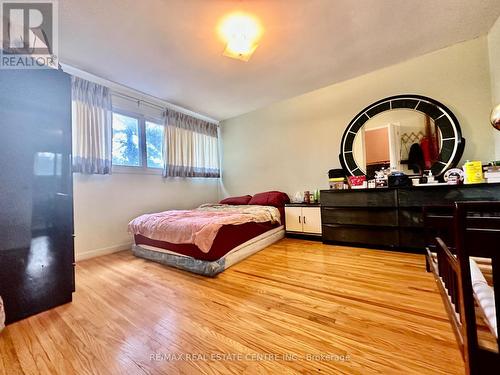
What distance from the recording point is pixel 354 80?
3174 millimetres

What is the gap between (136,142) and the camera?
11.4 ft

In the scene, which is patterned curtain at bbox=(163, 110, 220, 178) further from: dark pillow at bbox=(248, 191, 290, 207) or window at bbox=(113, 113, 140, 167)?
dark pillow at bbox=(248, 191, 290, 207)

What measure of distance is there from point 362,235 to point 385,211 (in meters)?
0.42

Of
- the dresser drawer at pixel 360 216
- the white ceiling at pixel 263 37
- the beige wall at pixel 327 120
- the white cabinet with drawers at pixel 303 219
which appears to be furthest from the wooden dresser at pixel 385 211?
the white ceiling at pixel 263 37

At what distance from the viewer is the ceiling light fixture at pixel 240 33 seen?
1981 mm

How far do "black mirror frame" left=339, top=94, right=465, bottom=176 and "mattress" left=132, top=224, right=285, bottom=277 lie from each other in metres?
1.87

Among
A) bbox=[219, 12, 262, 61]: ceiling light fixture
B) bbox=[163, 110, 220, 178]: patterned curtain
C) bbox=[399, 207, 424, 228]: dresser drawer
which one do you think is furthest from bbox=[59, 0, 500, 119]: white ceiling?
bbox=[399, 207, 424, 228]: dresser drawer

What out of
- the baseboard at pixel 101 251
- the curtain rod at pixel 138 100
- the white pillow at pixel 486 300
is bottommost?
the baseboard at pixel 101 251

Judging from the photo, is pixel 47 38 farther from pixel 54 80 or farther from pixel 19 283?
pixel 19 283

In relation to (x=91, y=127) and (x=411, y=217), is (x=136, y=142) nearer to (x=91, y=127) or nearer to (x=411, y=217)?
(x=91, y=127)

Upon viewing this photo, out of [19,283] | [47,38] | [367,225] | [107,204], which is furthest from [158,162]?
[367,225]

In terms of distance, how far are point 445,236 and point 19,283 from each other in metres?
3.23

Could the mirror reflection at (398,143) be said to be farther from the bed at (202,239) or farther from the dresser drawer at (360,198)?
the bed at (202,239)

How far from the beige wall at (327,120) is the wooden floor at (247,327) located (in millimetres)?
1935
